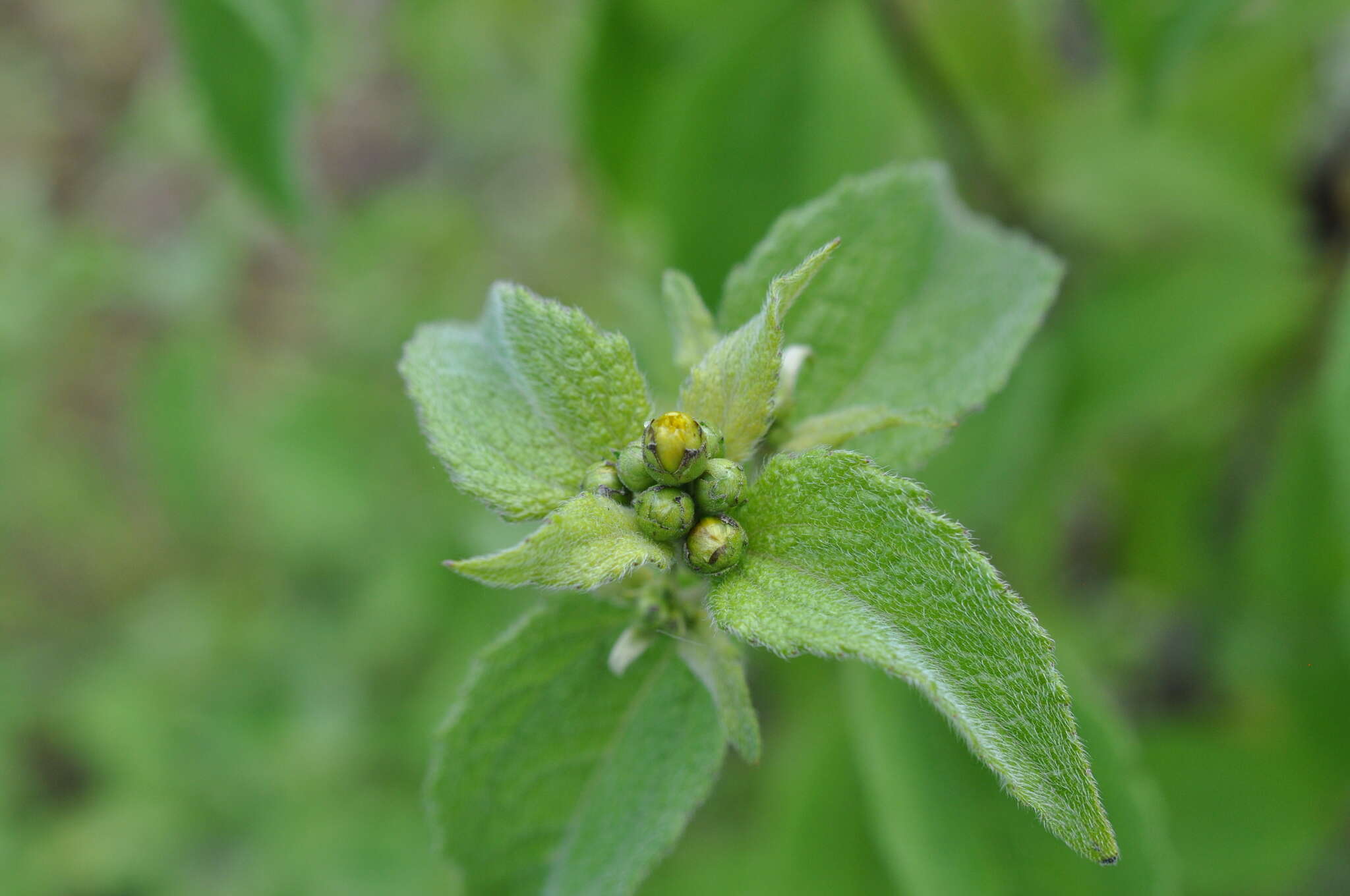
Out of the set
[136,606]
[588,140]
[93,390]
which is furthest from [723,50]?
[93,390]

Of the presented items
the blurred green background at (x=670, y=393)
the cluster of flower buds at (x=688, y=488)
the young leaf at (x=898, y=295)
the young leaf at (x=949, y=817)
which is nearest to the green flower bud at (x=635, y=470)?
the cluster of flower buds at (x=688, y=488)

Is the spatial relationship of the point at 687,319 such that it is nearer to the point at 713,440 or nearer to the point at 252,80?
the point at 713,440

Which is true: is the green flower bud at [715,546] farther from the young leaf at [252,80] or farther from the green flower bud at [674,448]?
the young leaf at [252,80]

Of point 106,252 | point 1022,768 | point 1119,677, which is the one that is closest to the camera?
point 1022,768

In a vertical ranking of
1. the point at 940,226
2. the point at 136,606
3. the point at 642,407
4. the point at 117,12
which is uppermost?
the point at 117,12

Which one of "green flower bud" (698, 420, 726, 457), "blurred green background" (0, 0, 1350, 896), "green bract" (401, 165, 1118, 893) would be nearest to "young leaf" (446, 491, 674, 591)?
"green bract" (401, 165, 1118, 893)

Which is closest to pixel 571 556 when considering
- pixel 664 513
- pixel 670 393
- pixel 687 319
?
pixel 664 513

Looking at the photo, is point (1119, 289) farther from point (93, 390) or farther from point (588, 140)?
point (93, 390)
